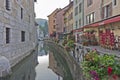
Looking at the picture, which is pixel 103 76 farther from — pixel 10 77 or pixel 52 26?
pixel 52 26

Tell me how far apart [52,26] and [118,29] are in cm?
8275

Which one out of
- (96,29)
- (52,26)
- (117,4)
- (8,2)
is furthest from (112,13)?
(52,26)

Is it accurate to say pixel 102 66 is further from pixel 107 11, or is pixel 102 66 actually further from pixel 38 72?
pixel 107 11

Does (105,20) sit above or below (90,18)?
below

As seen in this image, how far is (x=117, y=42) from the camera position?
1634cm

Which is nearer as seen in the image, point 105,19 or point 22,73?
point 22,73

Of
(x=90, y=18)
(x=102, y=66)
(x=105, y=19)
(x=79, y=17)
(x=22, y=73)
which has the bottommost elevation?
(x=22, y=73)

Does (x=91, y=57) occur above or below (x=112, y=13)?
below

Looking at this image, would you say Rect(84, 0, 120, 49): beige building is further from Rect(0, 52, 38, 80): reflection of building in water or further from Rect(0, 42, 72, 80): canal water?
Rect(0, 52, 38, 80): reflection of building in water

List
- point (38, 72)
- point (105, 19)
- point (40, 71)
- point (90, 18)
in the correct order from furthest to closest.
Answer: point (90, 18), point (105, 19), point (40, 71), point (38, 72)

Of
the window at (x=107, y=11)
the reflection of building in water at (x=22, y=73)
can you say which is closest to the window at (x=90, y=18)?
the window at (x=107, y=11)

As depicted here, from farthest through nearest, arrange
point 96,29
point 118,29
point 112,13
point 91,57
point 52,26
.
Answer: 1. point 52,26
2. point 96,29
3. point 112,13
4. point 118,29
5. point 91,57

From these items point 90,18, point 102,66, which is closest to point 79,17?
point 90,18

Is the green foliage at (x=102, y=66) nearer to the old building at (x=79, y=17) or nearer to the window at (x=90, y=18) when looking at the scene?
the window at (x=90, y=18)
